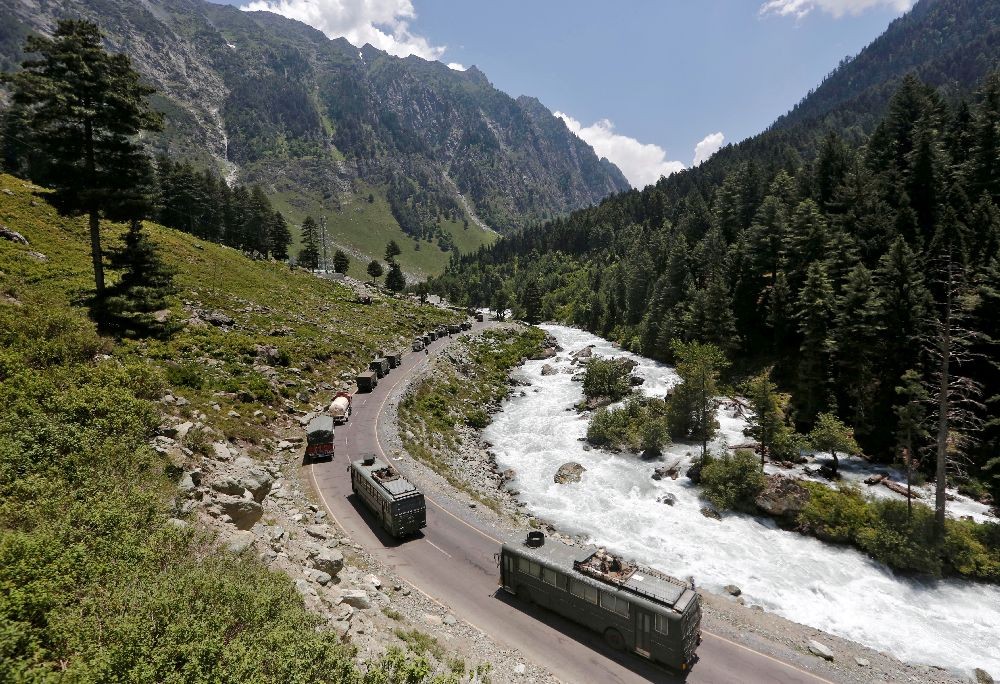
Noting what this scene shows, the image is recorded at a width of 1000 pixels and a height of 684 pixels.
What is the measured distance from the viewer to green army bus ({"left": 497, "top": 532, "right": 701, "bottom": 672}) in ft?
52.6

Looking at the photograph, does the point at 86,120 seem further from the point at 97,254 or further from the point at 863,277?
the point at 863,277

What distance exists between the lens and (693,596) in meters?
16.8

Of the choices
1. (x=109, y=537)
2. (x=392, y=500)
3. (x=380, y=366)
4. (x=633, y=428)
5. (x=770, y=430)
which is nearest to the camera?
(x=109, y=537)

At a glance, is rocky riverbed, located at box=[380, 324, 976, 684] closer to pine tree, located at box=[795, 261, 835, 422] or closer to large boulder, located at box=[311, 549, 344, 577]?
large boulder, located at box=[311, 549, 344, 577]

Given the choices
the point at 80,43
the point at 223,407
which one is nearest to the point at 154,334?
the point at 223,407

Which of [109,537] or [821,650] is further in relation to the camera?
[821,650]

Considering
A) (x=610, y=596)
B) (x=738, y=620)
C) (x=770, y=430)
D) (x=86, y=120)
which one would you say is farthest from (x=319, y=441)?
(x=770, y=430)

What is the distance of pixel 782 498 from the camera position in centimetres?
3089

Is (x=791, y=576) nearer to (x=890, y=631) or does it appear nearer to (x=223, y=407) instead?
(x=890, y=631)

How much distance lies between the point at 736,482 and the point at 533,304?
112 metres

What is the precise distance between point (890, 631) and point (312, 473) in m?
33.4

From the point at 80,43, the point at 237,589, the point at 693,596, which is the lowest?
the point at 693,596

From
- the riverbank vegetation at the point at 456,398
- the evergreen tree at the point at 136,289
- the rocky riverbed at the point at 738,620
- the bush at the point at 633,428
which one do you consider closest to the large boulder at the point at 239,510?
the rocky riverbed at the point at 738,620

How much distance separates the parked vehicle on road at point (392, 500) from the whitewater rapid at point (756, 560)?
11033mm
